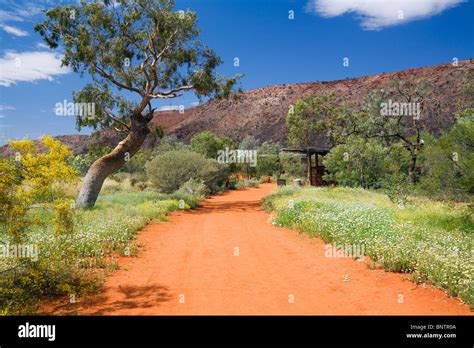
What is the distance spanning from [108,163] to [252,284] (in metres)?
14.8

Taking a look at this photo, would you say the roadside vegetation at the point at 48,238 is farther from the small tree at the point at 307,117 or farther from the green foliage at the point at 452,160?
the small tree at the point at 307,117

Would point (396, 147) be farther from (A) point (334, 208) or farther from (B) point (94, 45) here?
(B) point (94, 45)

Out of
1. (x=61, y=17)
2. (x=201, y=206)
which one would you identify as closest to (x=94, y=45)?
(x=61, y=17)

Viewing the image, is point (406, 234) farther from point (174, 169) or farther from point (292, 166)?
point (292, 166)

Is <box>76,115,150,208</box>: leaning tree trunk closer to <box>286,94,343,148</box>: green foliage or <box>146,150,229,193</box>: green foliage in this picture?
<box>146,150,229,193</box>: green foliage

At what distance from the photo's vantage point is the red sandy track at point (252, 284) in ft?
20.6

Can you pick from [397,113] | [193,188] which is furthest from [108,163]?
[397,113]

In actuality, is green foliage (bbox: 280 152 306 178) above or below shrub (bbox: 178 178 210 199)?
above

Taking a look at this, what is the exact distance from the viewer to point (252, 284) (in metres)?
7.58

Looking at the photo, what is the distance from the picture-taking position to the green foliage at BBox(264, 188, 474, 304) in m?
7.21

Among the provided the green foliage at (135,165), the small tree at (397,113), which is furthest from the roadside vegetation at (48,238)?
the green foliage at (135,165)

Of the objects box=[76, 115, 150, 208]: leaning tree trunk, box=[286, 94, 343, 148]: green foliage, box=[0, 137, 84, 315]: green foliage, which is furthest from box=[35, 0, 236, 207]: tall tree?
box=[286, 94, 343, 148]: green foliage

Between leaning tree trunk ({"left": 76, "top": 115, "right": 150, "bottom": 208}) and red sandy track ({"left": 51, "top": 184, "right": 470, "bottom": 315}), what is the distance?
8.03 meters
